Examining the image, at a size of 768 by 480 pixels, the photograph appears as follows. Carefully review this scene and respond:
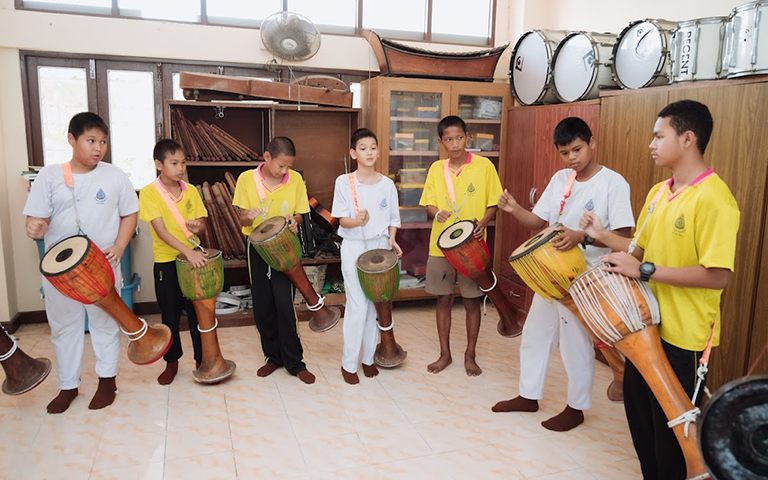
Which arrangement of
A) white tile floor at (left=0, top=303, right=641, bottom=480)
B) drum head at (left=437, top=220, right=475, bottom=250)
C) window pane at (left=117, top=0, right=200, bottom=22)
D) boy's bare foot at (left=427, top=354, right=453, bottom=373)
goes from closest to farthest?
white tile floor at (left=0, top=303, right=641, bottom=480), drum head at (left=437, top=220, right=475, bottom=250), boy's bare foot at (left=427, top=354, right=453, bottom=373), window pane at (left=117, top=0, right=200, bottom=22)

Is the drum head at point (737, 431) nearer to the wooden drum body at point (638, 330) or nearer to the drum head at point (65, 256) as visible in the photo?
the wooden drum body at point (638, 330)

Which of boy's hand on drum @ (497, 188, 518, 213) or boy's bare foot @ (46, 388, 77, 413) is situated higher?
boy's hand on drum @ (497, 188, 518, 213)

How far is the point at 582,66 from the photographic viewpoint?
424 cm

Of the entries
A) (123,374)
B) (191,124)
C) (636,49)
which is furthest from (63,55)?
(636,49)

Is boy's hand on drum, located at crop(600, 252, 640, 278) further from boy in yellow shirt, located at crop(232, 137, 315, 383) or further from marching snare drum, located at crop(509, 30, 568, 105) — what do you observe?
marching snare drum, located at crop(509, 30, 568, 105)

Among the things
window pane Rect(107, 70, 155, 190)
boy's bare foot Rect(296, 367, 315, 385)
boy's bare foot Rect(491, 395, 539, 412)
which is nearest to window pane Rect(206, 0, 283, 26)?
window pane Rect(107, 70, 155, 190)

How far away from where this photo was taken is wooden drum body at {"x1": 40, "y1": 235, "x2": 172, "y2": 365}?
2.80 m

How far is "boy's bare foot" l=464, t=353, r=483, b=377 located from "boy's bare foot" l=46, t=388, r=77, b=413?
2.36 m

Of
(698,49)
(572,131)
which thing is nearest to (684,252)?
(572,131)

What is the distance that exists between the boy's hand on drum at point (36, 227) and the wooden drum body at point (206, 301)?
716 mm

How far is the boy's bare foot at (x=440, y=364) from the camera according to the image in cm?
382

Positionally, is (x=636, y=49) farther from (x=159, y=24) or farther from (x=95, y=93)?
(x=95, y=93)

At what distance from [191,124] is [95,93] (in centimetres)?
79

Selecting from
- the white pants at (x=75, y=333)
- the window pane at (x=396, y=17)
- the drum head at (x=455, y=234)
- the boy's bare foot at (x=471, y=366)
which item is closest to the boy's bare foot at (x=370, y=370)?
the boy's bare foot at (x=471, y=366)
